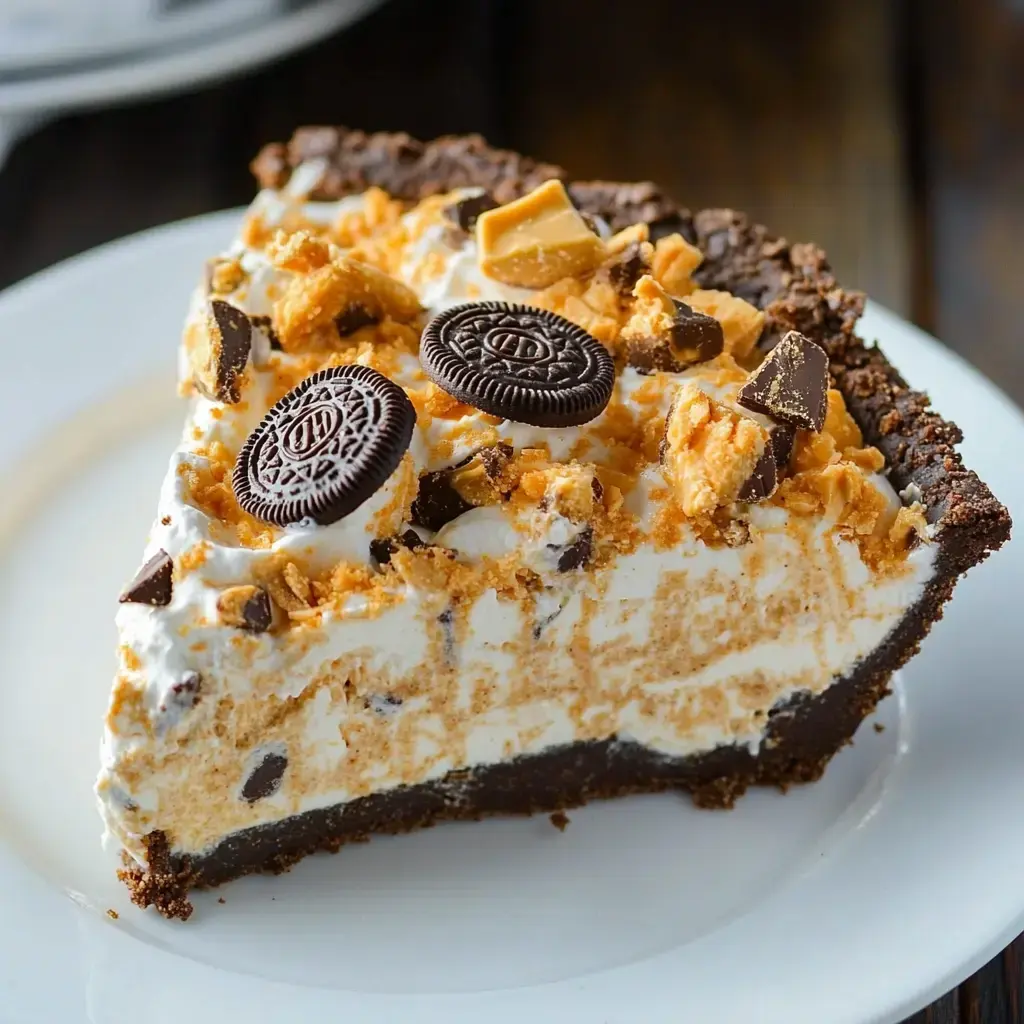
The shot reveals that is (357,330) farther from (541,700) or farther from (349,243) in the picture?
(541,700)

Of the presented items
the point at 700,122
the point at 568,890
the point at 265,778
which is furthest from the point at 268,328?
the point at 700,122

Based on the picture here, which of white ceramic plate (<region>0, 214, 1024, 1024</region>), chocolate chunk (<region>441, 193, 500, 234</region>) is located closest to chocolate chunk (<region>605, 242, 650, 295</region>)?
chocolate chunk (<region>441, 193, 500, 234</region>)

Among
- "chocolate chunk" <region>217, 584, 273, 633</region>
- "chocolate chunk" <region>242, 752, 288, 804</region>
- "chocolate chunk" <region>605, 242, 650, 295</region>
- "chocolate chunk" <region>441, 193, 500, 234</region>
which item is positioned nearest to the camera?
"chocolate chunk" <region>217, 584, 273, 633</region>

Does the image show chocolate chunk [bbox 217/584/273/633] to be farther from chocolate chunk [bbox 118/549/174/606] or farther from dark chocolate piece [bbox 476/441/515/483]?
dark chocolate piece [bbox 476/441/515/483]

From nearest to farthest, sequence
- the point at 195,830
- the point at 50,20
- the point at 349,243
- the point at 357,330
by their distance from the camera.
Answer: the point at 195,830
the point at 357,330
the point at 349,243
the point at 50,20

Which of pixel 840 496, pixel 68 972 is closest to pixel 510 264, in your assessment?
pixel 840 496

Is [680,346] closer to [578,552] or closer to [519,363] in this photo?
[519,363]
